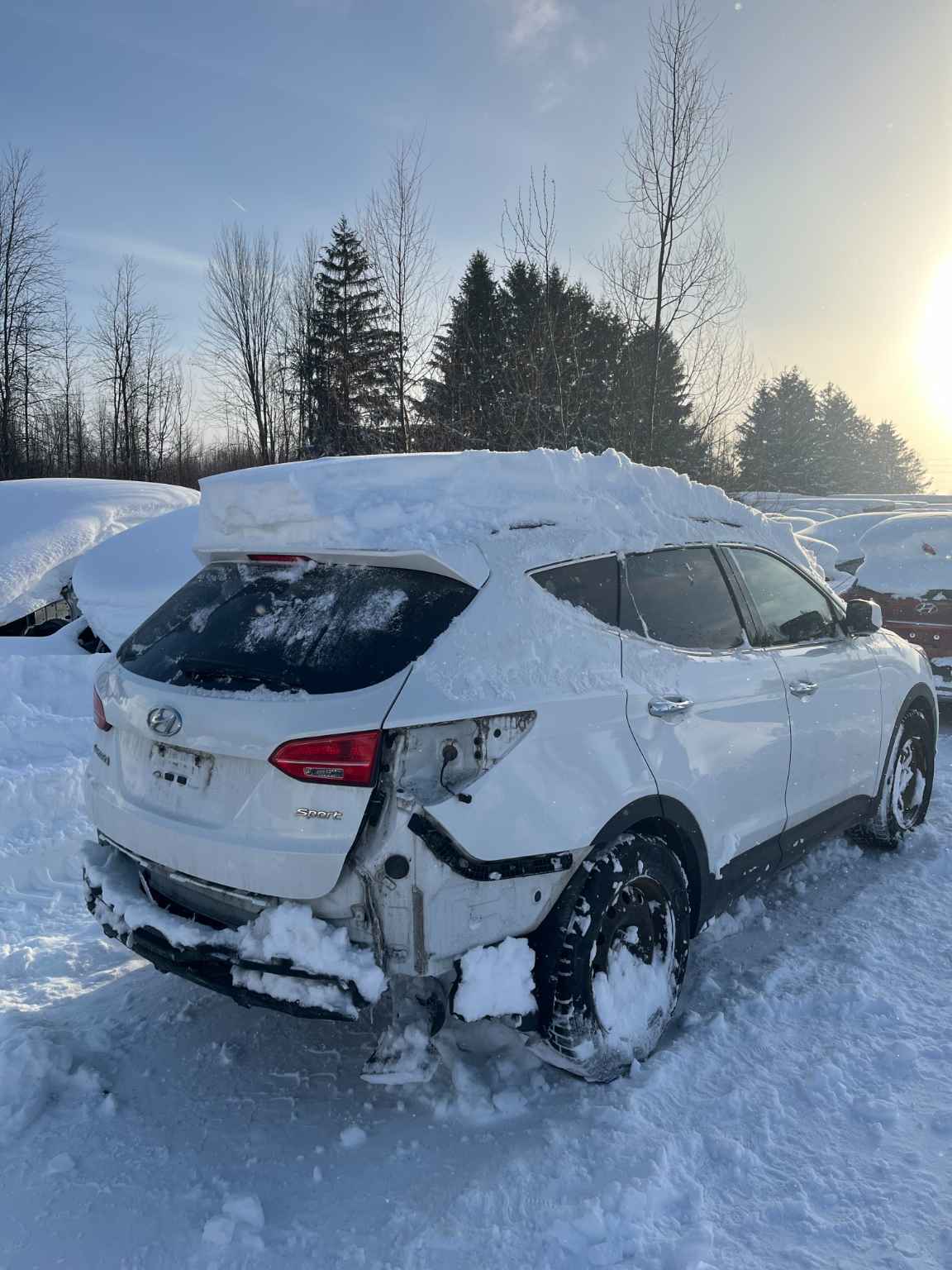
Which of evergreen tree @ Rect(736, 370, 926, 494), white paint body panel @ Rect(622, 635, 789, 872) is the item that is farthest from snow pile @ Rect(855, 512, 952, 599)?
evergreen tree @ Rect(736, 370, 926, 494)

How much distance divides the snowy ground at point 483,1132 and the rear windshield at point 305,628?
1405 mm

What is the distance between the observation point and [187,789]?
2.59m

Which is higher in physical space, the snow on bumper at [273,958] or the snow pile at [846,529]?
the snow pile at [846,529]

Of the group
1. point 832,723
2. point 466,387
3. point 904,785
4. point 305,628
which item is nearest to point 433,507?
point 305,628

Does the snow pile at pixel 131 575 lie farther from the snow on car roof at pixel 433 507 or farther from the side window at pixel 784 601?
the side window at pixel 784 601

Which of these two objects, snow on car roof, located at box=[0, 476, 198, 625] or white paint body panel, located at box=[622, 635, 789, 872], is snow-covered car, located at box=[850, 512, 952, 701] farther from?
snow on car roof, located at box=[0, 476, 198, 625]

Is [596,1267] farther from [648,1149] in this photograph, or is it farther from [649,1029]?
[649,1029]

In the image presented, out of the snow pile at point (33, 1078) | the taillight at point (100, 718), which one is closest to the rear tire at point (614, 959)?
the snow pile at point (33, 1078)

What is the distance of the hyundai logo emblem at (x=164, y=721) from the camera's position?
2.59 meters

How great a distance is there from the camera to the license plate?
2.54m

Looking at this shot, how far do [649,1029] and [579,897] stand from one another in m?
0.70

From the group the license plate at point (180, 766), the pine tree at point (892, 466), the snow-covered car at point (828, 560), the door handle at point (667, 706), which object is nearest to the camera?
the license plate at point (180, 766)

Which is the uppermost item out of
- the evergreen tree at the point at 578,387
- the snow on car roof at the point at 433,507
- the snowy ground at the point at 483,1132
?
the evergreen tree at the point at 578,387

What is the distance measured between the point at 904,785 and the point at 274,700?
4.16 meters
